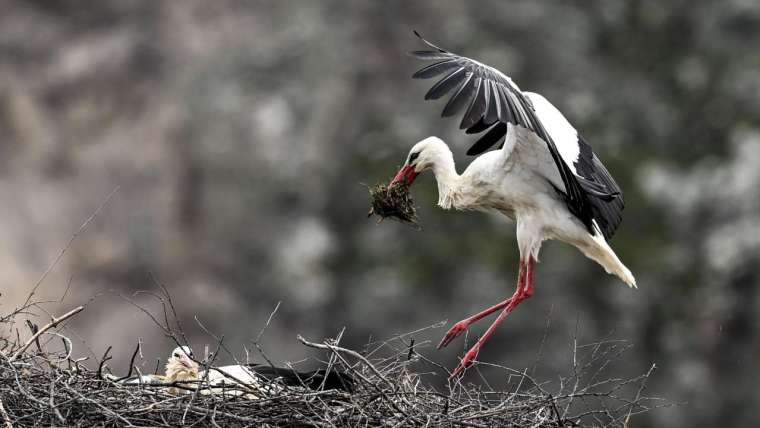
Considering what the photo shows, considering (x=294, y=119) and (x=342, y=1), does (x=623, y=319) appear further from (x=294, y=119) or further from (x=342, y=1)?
(x=342, y=1)

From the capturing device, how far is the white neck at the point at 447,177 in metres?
7.08

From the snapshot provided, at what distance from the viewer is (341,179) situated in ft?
52.7

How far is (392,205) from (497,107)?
95 centimetres

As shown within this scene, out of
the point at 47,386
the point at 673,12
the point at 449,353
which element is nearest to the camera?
the point at 47,386

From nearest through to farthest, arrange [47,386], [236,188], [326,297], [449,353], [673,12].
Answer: [47,386]
[449,353]
[326,297]
[236,188]
[673,12]

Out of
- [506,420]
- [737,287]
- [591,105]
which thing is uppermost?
[591,105]

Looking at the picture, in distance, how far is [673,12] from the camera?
1859cm

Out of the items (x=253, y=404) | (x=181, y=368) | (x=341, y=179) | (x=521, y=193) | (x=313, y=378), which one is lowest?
(x=253, y=404)

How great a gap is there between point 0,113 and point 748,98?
9126 mm

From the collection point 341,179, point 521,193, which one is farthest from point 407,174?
point 341,179

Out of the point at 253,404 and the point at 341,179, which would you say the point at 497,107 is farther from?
the point at 341,179

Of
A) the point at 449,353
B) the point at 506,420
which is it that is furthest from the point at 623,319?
the point at 506,420

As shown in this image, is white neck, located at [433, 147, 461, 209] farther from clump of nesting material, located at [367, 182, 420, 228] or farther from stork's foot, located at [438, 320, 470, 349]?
stork's foot, located at [438, 320, 470, 349]

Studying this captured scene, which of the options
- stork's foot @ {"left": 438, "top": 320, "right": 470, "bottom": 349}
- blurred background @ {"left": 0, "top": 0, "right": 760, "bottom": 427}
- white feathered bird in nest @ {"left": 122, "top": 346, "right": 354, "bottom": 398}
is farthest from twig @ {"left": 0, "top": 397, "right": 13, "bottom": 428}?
blurred background @ {"left": 0, "top": 0, "right": 760, "bottom": 427}
